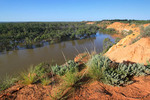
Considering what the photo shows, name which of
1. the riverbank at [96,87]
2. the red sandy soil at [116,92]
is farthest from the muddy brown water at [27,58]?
the red sandy soil at [116,92]

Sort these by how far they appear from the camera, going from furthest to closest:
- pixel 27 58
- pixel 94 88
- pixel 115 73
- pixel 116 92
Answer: pixel 27 58, pixel 115 73, pixel 94 88, pixel 116 92

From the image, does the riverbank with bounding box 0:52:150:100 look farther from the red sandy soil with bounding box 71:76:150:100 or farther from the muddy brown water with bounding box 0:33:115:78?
the muddy brown water with bounding box 0:33:115:78

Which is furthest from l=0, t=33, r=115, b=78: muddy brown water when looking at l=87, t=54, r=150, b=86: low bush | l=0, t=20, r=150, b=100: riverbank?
l=0, t=20, r=150, b=100: riverbank

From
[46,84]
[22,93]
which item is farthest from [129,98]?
[22,93]

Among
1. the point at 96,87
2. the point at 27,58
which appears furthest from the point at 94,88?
the point at 27,58

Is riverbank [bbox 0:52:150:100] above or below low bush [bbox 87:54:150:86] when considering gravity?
below

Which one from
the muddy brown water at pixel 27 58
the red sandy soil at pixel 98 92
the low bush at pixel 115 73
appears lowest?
the muddy brown water at pixel 27 58

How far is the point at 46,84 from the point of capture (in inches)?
112

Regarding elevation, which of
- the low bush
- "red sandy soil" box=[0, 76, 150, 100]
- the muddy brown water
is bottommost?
the muddy brown water

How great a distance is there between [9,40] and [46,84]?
14703 millimetres

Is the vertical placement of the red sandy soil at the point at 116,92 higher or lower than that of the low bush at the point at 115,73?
lower

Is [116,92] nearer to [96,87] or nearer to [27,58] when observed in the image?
[96,87]

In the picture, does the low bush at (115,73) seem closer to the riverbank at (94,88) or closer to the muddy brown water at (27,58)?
the riverbank at (94,88)

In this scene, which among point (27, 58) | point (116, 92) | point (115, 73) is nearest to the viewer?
point (116, 92)
